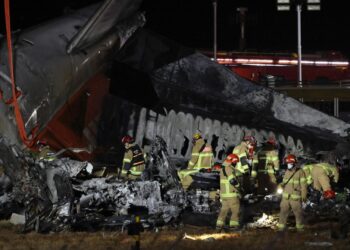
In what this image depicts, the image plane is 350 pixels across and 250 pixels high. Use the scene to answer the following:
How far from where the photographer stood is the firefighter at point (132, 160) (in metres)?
13.6

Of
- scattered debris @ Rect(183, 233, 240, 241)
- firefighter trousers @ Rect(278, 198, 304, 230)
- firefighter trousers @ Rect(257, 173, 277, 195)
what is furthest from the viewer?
firefighter trousers @ Rect(257, 173, 277, 195)

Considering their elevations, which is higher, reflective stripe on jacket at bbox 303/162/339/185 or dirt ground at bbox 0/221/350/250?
reflective stripe on jacket at bbox 303/162/339/185

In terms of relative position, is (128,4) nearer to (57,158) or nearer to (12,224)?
(57,158)

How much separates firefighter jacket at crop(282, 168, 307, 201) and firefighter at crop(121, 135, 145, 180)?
373 cm

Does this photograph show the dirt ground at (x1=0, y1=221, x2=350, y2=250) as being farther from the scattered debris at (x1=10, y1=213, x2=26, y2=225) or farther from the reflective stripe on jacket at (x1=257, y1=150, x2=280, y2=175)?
the reflective stripe on jacket at (x1=257, y1=150, x2=280, y2=175)

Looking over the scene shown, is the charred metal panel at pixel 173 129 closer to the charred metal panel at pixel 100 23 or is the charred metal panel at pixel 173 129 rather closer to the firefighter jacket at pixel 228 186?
the charred metal panel at pixel 100 23

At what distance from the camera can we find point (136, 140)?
569 inches

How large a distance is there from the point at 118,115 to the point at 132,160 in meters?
1.13

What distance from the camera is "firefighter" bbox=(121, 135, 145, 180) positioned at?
13609 mm

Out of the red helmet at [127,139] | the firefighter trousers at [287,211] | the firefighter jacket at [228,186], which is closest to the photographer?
the firefighter trousers at [287,211]

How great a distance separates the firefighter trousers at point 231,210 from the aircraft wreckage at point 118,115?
86 cm

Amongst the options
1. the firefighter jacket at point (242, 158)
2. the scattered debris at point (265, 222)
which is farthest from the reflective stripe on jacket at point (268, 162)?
the scattered debris at point (265, 222)

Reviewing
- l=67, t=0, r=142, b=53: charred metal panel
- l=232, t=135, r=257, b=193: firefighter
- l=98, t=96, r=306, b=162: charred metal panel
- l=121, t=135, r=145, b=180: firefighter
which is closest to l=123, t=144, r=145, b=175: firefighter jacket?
l=121, t=135, r=145, b=180: firefighter

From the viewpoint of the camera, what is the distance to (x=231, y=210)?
11539 mm
